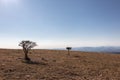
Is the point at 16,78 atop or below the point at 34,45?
below

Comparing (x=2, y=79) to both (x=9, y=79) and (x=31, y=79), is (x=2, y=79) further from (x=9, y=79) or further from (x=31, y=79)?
(x=31, y=79)

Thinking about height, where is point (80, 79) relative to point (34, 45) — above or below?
below

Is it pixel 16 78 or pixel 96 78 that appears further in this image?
pixel 96 78

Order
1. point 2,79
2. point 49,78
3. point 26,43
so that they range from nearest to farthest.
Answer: point 2,79 < point 49,78 < point 26,43

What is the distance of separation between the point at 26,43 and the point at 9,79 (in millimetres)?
18235

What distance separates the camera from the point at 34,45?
111 ft

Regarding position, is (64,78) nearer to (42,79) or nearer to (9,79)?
(42,79)

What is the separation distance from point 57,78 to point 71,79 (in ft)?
4.65

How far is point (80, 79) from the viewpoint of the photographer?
16172mm

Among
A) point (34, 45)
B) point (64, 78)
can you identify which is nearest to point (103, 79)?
point (64, 78)

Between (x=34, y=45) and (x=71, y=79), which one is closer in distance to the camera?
(x=71, y=79)

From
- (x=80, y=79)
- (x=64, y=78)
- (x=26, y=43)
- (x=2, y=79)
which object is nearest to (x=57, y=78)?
(x=64, y=78)

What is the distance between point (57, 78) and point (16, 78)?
403 cm

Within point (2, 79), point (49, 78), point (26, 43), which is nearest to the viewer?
point (2, 79)
